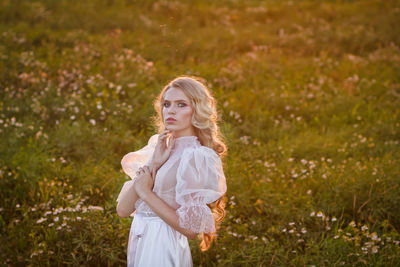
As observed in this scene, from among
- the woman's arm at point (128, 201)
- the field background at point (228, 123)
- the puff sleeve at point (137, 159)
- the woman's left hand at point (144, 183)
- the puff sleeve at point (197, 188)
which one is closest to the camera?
the puff sleeve at point (197, 188)

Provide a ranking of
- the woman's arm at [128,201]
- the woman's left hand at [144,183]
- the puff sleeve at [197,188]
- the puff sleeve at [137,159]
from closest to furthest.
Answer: the puff sleeve at [197,188] < the woman's left hand at [144,183] < the woman's arm at [128,201] < the puff sleeve at [137,159]

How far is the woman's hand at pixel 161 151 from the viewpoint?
2.53 m

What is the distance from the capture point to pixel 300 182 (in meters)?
5.14

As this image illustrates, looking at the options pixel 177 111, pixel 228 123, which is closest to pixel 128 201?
pixel 177 111

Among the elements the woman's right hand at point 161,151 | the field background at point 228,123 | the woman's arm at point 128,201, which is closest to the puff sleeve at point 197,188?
the woman's right hand at point 161,151

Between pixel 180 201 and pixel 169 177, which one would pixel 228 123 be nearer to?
pixel 169 177

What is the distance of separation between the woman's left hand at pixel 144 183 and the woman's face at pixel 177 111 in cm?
35

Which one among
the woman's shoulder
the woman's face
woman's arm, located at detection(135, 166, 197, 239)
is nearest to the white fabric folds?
woman's arm, located at detection(135, 166, 197, 239)

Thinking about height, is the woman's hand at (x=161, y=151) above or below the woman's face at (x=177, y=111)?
below

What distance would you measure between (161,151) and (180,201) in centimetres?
37

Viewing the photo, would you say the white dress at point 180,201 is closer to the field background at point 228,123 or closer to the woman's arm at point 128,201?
the woman's arm at point 128,201

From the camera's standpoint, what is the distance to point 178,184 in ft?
7.95

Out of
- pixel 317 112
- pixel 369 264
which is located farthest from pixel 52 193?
pixel 317 112

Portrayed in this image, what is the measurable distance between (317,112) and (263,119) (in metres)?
1.28
